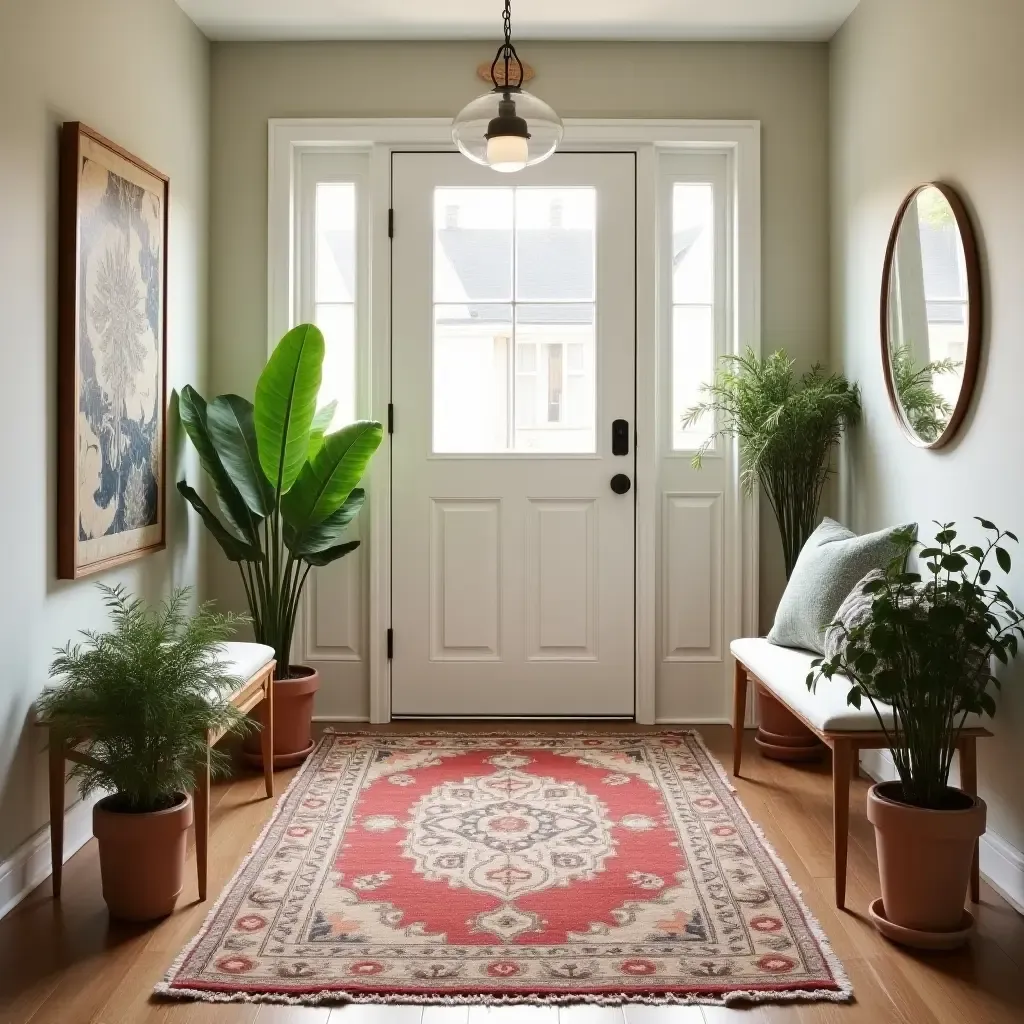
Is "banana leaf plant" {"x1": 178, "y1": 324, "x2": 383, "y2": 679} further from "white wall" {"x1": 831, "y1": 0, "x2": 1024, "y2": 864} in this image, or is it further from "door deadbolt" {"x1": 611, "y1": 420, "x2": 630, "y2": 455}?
"white wall" {"x1": 831, "y1": 0, "x2": 1024, "y2": 864}

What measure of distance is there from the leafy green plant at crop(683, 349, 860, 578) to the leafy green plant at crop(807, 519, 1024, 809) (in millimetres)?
1332

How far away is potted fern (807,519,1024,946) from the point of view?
2.48 meters

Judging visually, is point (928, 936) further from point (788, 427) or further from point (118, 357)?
point (118, 357)

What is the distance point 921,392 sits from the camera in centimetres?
336

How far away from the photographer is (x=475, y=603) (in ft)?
14.6

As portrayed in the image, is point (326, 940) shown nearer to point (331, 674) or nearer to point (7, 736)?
point (7, 736)

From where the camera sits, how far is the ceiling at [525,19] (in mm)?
3986

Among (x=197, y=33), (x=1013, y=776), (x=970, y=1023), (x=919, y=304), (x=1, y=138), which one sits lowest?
(x=970, y=1023)

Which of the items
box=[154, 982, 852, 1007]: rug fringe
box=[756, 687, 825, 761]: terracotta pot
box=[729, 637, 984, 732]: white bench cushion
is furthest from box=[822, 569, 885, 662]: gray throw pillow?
box=[154, 982, 852, 1007]: rug fringe

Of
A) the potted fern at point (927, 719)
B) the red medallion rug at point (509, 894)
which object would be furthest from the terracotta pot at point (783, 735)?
the potted fern at point (927, 719)

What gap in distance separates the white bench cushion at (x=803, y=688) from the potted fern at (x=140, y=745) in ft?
4.80

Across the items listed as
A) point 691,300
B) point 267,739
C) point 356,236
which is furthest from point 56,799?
point 691,300

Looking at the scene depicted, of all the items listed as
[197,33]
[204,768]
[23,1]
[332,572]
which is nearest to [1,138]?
[23,1]

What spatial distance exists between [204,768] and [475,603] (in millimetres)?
1855
